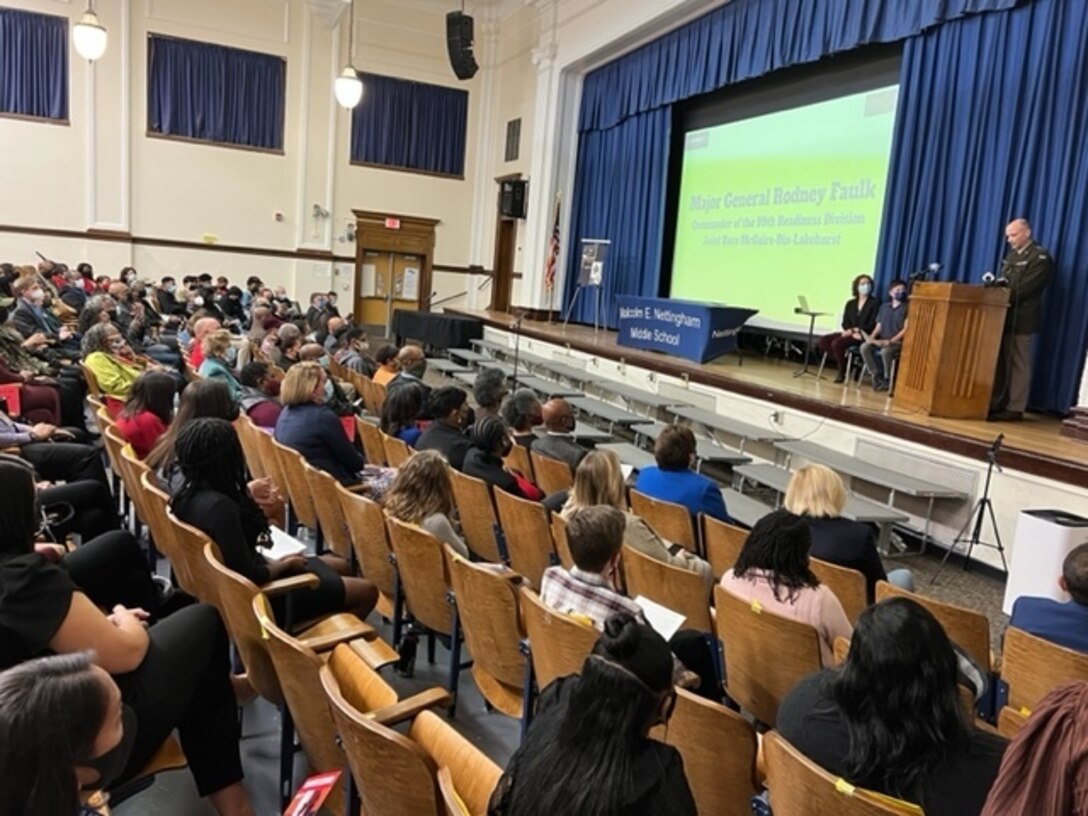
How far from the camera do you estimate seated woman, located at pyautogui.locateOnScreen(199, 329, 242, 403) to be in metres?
5.29

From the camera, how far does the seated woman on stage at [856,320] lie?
23.4 feet

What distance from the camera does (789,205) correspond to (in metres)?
8.53

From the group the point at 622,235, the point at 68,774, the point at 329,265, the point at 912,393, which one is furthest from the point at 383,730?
the point at 329,265

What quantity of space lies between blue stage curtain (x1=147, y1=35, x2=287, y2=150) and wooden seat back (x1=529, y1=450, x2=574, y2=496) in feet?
37.9

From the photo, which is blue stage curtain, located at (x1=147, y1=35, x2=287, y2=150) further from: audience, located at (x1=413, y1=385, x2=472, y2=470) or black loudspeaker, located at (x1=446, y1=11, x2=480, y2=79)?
audience, located at (x1=413, y1=385, x2=472, y2=470)

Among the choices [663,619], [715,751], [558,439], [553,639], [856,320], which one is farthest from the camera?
[856,320]

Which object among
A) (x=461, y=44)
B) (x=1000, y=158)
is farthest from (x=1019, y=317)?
(x=461, y=44)

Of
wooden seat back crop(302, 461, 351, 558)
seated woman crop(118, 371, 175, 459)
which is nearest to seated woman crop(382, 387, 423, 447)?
wooden seat back crop(302, 461, 351, 558)

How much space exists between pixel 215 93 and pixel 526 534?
500 inches

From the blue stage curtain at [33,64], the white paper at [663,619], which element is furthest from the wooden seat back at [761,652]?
the blue stage curtain at [33,64]

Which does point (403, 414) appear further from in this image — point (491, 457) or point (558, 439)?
point (491, 457)

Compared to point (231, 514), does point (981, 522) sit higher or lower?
lower

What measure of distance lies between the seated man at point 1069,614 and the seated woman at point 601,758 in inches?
59.9

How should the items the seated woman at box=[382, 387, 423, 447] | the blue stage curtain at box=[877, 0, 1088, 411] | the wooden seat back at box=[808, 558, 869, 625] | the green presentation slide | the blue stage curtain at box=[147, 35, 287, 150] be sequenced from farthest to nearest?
the blue stage curtain at box=[147, 35, 287, 150]
the green presentation slide
the blue stage curtain at box=[877, 0, 1088, 411]
the seated woman at box=[382, 387, 423, 447]
the wooden seat back at box=[808, 558, 869, 625]
